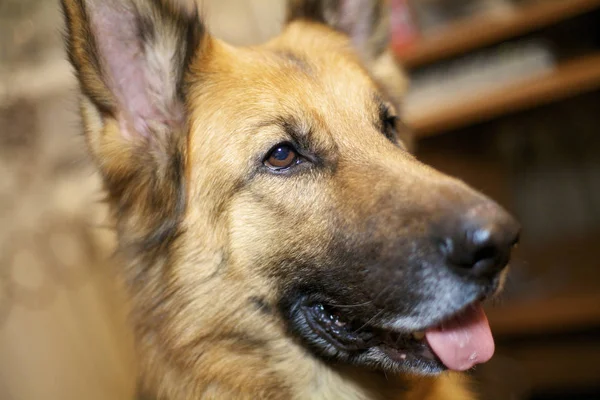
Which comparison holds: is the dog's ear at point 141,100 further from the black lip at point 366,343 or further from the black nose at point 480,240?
the black nose at point 480,240

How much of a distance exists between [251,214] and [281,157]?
6.4 inches

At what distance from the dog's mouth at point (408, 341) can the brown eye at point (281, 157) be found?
364 millimetres

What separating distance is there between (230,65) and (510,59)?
2.00 metres

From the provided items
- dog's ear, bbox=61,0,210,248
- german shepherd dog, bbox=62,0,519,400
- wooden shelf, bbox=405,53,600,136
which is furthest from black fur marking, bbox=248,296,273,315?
wooden shelf, bbox=405,53,600,136

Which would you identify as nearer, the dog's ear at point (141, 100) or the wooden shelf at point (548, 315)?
the dog's ear at point (141, 100)

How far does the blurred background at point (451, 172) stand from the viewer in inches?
87.0

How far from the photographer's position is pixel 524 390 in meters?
2.15

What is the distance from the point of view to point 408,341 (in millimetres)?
1216

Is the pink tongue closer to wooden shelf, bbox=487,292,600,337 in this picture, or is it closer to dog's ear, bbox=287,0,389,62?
dog's ear, bbox=287,0,389,62

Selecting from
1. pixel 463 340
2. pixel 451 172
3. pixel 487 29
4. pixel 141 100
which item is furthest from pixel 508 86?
pixel 141 100

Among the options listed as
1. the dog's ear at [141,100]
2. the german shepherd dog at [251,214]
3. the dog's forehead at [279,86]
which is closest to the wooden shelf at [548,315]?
the german shepherd dog at [251,214]

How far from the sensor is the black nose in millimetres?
987

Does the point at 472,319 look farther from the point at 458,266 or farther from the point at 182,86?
the point at 182,86

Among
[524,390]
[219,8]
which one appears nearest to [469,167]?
[524,390]
